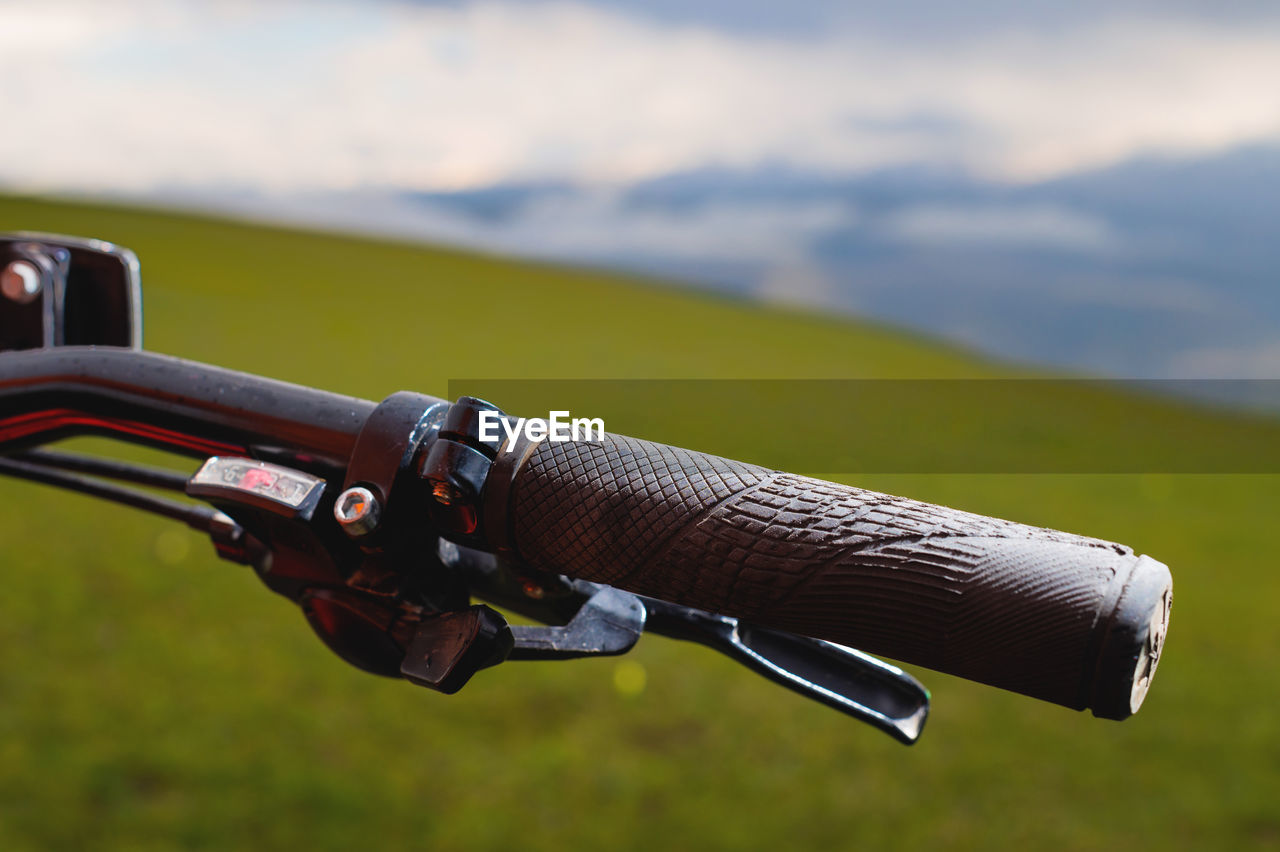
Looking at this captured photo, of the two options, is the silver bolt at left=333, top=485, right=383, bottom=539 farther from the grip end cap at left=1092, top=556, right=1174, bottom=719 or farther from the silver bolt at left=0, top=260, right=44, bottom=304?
the silver bolt at left=0, top=260, right=44, bottom=304

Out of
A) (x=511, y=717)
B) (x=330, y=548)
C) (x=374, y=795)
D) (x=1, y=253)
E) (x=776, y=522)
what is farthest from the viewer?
(x=511, y=717)

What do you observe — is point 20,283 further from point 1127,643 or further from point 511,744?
point 511,744

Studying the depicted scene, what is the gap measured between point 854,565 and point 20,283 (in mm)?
978

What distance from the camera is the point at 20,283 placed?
1064 mm

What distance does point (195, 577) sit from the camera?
4133 mm

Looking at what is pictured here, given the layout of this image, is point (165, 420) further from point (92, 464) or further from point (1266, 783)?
point (1266, 783)

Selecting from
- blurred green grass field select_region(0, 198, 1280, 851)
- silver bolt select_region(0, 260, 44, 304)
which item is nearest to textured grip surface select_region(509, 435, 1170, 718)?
silver bolt select_region(0, 260, 44, 304)

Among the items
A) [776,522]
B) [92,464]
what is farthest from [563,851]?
[776,522]

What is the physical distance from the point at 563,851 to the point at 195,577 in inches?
96.6

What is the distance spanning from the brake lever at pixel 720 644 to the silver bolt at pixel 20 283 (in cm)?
63

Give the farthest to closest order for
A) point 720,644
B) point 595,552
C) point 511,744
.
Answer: point 511,744
point 720,644
point 595,552

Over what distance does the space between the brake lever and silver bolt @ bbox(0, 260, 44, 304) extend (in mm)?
632

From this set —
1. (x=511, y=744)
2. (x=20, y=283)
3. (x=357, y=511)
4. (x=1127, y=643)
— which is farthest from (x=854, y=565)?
(x=511, y=744)

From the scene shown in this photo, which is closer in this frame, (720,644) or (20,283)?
(720,644)
